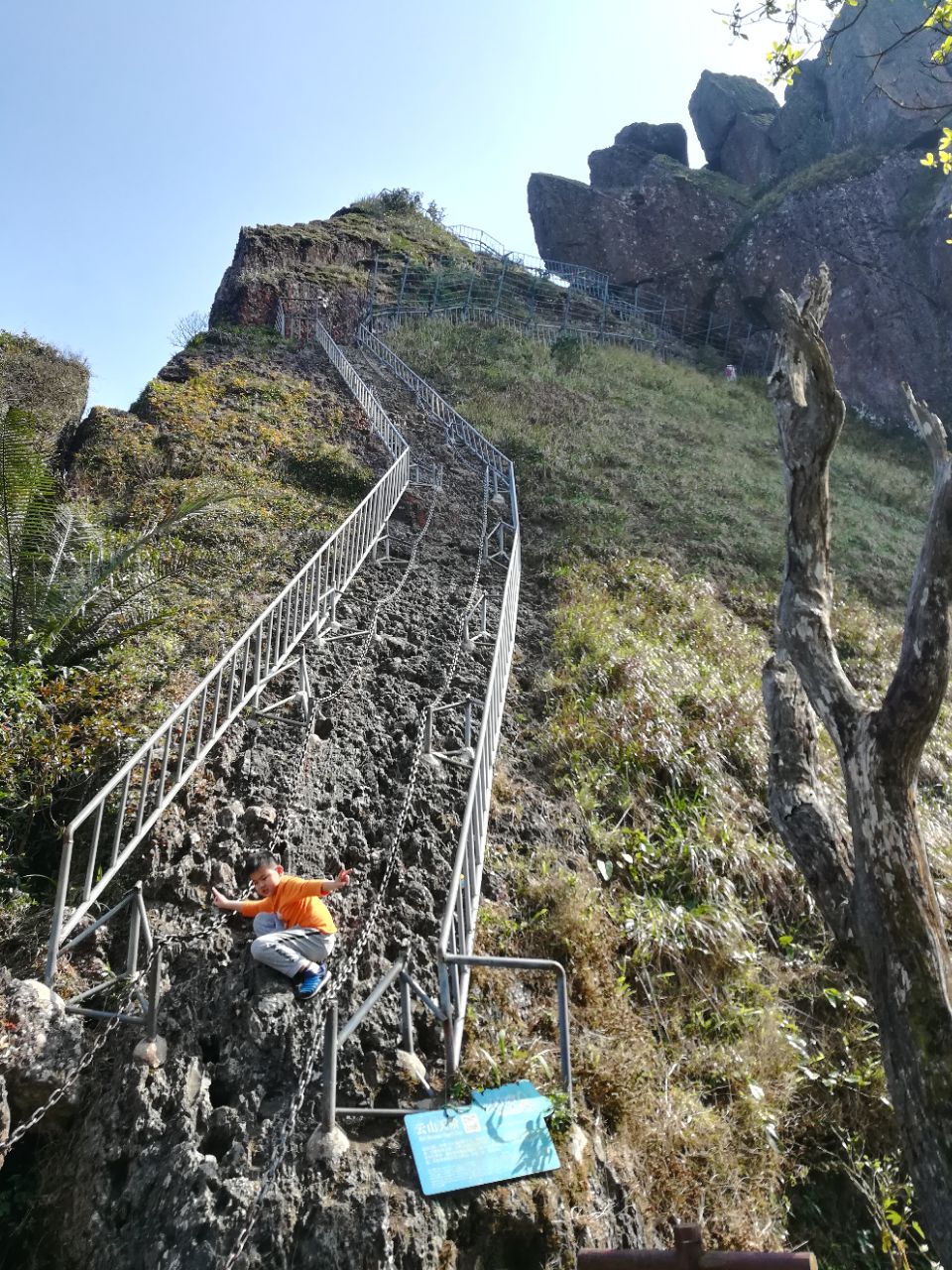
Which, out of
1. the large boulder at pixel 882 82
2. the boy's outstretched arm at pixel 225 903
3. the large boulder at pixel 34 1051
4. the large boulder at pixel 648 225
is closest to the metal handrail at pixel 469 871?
the boy's outstretched arm at pixel 225 903

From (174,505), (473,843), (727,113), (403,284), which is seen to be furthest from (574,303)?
(473,843)

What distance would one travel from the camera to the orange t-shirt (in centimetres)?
480

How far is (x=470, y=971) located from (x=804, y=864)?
6.65ft

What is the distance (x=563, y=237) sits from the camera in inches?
1630

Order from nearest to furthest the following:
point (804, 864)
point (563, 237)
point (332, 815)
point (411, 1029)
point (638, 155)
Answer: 1. point (411, 1029)
2. point (804, 864)
3. point (332, 815)
4. point (563, 237)
5. point (638, 155)

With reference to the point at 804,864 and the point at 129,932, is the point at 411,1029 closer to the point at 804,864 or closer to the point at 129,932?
the point at 129,932

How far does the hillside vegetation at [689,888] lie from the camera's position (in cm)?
462

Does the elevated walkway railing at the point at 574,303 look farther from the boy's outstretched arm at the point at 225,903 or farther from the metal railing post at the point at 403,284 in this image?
the boy's outstretched arm at the point at 225,903

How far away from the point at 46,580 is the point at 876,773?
20.6 ft

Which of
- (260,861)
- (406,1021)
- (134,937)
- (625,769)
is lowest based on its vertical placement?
(406,1021)

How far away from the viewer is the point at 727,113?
152ft

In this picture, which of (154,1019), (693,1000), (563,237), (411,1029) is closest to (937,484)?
(693,1000)

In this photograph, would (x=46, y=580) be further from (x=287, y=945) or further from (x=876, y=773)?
(x=876, y=773)

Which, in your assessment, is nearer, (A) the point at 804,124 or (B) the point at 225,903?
(B) the point at 225,903
